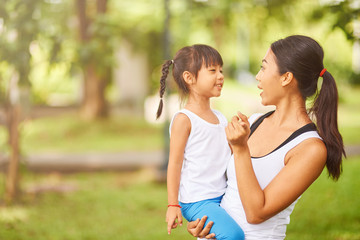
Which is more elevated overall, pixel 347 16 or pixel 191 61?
pixel 347 16

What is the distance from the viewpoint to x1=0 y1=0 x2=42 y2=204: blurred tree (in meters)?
4.90

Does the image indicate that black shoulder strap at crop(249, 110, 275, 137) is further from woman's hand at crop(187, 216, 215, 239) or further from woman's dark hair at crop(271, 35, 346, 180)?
woman's hand at crop(187, 216, 215, 239)

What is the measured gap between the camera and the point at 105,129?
1431cm

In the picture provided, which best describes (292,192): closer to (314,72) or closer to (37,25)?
(314,72)

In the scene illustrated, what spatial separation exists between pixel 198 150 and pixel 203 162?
62 millimetres

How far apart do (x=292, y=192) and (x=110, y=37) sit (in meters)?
4.61

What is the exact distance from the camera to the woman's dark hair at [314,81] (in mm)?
2023

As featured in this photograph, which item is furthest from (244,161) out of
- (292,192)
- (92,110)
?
(92,110)

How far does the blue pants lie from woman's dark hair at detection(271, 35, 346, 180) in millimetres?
475

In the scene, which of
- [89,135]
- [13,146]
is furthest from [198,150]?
[89,135]

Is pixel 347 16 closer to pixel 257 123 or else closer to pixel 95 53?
pixel 257 123

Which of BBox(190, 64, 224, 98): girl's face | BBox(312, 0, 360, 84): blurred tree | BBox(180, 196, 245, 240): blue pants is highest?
BBox(312, 0, 360, 84): blurred tree

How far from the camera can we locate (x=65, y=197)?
7.84 meters

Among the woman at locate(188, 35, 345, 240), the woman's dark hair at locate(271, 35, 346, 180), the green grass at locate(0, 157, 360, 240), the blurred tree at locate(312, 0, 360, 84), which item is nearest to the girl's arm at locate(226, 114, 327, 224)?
the woman at locate(188, 35, 345, 240)
